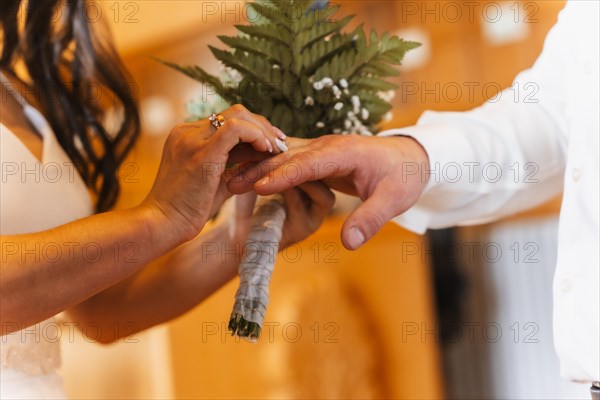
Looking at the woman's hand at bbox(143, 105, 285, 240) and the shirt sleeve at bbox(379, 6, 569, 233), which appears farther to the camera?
the shirt sleeve at bbox(379, 6, 569, 233)

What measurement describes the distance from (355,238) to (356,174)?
0.13m

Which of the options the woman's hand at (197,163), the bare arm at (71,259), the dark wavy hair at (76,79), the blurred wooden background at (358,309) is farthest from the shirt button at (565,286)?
the blurred wooden background at (358,309)

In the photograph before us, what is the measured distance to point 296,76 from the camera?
3.92 ft

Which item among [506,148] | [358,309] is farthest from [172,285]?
[358,309]

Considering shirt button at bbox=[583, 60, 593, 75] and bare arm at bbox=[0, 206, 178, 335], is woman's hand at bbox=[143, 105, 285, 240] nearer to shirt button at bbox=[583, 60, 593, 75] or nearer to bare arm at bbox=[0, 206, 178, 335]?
bare arm at bbox=[0, 206, 178, 335]

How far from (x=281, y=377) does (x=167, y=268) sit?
249 cm

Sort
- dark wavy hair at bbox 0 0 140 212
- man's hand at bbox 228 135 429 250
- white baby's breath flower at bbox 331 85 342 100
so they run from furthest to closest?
1. dark wavy hair at bbox 0 0 140 212
2. white baby's breath flower at bbox 331 85 342 100
3. man's hand at bbox 228 135 429 250

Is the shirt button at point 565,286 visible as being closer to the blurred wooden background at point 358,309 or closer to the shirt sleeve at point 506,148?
the shirt sleeve at point 506,148

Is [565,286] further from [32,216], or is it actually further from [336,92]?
[32,216]

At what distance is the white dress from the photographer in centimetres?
129

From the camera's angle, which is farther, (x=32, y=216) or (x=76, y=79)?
(x=76, y=79)

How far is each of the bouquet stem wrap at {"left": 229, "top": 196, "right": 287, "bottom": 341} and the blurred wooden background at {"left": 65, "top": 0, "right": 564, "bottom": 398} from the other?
2.53 meters

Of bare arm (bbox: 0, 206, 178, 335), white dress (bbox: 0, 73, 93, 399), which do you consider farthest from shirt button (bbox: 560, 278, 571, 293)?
white dress (bbox: 0, 73, 93, 399)

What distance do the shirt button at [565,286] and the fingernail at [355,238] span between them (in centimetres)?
34
